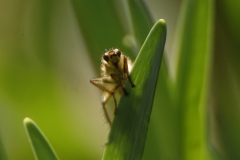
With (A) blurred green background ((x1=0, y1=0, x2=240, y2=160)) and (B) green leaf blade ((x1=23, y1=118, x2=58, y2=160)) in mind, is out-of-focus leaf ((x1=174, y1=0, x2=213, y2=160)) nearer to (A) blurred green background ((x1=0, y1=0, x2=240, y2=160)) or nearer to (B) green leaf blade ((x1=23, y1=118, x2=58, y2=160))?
(A) blurred green background ((x1=0, y1=0, x2=240, y2=160))

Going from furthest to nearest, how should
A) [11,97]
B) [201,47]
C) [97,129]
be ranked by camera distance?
[97,129] → [11,97] → [201,47]

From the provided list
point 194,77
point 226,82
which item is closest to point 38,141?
point 194,77

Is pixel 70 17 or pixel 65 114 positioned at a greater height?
→ pixel 70 17

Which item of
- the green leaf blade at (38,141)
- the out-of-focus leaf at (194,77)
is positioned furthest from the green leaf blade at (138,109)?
the out-of-focus leaf at (194,77)

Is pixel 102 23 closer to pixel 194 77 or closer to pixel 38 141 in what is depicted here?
pixel 194 77

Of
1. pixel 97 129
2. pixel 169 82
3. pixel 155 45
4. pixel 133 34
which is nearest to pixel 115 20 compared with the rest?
pixel 133 34

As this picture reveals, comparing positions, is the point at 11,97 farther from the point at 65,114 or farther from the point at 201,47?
the point at 201,47

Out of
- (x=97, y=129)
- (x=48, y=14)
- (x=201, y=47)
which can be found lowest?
(x=97, y=129)
